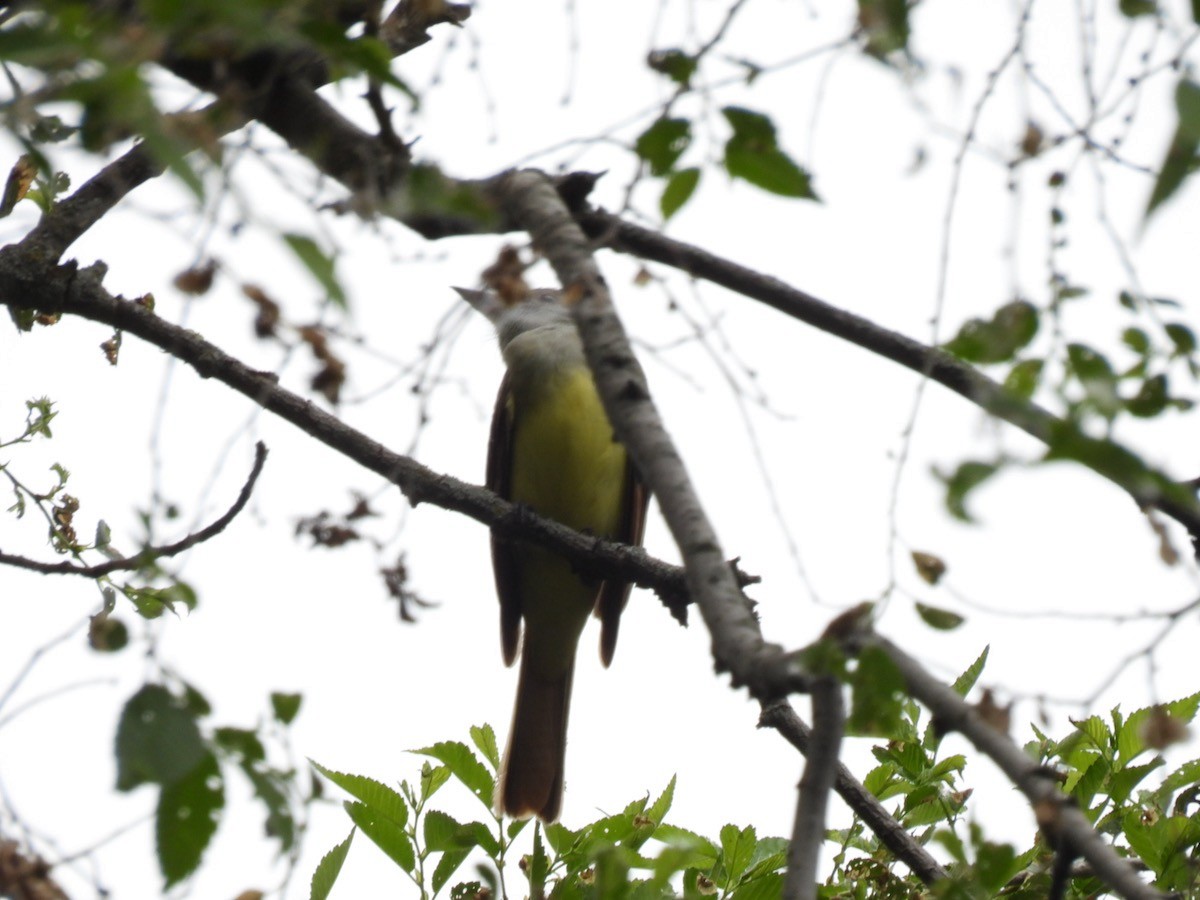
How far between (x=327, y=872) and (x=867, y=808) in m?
1.33

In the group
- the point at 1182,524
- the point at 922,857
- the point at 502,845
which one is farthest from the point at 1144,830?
the point at 502,845

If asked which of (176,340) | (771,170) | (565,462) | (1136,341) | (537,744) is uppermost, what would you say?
(565,462)

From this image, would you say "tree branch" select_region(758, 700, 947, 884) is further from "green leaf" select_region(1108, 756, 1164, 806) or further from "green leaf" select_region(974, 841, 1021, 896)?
"green leaf" select_region(974, 841, 1021, 896)

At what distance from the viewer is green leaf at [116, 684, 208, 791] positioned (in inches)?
59.4

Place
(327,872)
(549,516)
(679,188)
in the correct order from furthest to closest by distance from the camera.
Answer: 1. (549,516)
2. (327,872)
3. (679,188)

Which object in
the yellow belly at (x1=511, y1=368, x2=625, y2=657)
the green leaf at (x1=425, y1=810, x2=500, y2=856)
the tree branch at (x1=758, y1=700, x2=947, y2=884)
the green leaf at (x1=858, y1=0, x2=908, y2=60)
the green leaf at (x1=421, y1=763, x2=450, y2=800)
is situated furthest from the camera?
the yellow belly at (x1=511, y1=368, x2=625, y2=657)

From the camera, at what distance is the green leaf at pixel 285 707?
1851 mm

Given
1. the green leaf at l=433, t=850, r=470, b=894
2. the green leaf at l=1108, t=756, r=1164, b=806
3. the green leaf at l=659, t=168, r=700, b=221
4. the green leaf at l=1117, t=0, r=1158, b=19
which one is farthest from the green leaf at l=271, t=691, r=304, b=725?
the green leaf at l=1108, t=756, r=1164, b=806

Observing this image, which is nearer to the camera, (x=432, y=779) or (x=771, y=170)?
(x=771, y=170)

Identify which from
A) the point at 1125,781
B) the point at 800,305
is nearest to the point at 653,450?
the point at 800,305

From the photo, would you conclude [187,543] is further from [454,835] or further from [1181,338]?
[1181,338]

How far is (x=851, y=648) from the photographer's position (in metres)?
1.66

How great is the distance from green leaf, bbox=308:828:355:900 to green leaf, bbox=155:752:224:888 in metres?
1.88

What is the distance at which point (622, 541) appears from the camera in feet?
20.8
